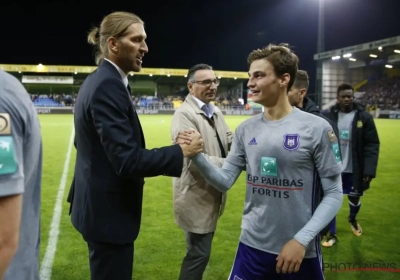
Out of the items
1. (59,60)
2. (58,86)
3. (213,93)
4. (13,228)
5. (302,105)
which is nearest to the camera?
(13,228)

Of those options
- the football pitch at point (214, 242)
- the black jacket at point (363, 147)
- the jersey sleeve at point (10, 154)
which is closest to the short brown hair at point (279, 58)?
the jersey sleeve at point (10, 154)

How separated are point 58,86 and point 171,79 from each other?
13.9m

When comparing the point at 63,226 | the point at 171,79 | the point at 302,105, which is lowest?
the point at 63,226

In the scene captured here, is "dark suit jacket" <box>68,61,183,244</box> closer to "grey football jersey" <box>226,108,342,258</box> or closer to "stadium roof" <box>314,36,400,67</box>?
"grey football jersey" <box>226,108,342,258</box>

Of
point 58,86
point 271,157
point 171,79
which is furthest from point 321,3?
point 58,86

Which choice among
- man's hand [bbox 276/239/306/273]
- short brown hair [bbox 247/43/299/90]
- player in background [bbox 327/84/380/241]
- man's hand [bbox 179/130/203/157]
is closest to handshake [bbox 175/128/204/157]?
man's hand [bbox 179/130/203/157]

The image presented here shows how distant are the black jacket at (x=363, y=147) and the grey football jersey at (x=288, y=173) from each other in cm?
326

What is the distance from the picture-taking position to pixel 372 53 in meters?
41.9

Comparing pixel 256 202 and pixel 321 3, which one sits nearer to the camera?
pixel 256 202

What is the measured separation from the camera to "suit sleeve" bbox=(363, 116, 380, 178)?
5246 millimetres

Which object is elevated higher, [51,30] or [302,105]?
[51,30]

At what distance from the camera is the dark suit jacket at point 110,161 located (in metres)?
2.04

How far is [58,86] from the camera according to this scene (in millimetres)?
50906

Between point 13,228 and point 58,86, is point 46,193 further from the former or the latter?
point 58,86
